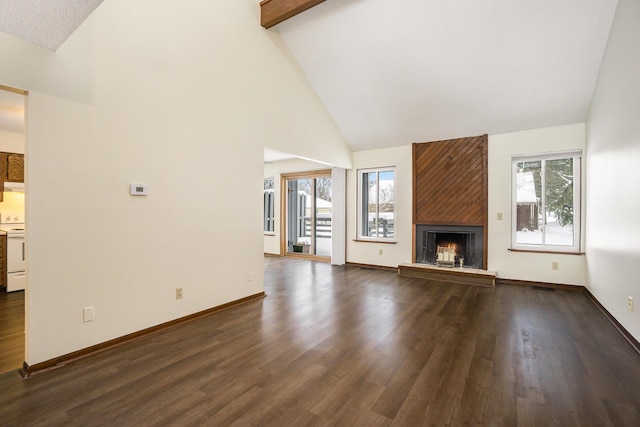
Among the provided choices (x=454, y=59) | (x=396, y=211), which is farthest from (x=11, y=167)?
(x=454, y=59)

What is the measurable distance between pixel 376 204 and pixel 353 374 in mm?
4756

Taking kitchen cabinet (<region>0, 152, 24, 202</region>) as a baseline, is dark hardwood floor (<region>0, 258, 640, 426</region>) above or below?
below

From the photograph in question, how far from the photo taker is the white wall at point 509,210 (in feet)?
15.4

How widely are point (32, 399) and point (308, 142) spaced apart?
4368 mm

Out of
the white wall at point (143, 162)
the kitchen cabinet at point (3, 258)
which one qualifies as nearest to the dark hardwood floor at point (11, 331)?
the kitchen cabinet at point (3, 258)

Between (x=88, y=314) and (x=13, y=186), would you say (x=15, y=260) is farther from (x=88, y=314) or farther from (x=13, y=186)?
(x=88, y=314)

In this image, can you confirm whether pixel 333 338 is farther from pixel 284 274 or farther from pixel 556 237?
pixel 556 237

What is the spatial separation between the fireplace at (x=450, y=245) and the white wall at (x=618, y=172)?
1.63 meters

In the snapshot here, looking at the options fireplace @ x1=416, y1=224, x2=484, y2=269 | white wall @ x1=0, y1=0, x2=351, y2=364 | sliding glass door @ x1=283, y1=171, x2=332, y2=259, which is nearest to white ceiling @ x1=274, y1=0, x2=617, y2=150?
white wall @ x1=0, y1=0, x2=351, y2=364

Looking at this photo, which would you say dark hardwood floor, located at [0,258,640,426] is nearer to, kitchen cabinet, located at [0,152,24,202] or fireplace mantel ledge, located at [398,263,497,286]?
fireplace mantel ledge, located at [398,263,497,286]

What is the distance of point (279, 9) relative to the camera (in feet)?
12.8

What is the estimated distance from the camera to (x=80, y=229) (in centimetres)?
249

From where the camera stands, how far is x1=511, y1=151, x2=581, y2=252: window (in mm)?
4773

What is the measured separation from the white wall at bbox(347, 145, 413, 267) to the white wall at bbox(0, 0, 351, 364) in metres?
2.89
